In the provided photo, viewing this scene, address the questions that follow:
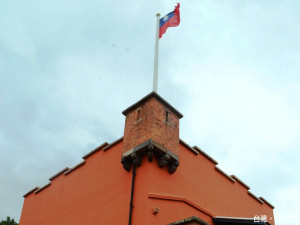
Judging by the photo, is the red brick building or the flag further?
the flag

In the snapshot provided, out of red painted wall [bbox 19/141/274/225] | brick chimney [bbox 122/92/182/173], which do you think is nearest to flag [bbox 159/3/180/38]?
brick chimney [bbox 122/92/182/173]

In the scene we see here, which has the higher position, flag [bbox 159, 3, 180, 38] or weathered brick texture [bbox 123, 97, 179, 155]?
flag [bbox 159, 3, 180, 38]

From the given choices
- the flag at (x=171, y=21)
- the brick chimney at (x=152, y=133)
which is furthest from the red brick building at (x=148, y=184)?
the flag at (x=171, y=21)

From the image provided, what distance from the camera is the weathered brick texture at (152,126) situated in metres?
11.4

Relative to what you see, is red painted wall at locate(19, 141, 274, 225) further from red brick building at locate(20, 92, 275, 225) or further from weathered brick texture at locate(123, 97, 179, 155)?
weathered brick texture at locate(123, 97, 179, 155)

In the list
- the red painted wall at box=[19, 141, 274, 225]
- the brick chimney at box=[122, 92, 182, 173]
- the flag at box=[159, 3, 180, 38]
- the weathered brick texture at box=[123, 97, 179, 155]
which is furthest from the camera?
the flag at box=[159, 3, 180, 38]

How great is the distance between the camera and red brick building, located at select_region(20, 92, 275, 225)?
35.7ft

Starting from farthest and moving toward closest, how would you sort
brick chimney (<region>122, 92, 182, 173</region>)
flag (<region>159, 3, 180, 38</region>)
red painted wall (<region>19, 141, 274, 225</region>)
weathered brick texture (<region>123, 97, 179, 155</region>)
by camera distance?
flag (<region>159, 3, 180, 38</region>), weathered brick texture (<region>123, 97, 179, 155</region>), brick chimney (<region>122, 92, 182, 173</region>), red painted wall (<region>19, 141, 274, 225</region>)

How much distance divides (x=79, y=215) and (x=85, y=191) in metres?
0.91

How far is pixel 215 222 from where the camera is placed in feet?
41.5

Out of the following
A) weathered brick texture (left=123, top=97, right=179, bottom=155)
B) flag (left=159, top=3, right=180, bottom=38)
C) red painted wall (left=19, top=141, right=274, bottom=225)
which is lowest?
red painted wall (left=19, top=141, right=274, bottom=225)

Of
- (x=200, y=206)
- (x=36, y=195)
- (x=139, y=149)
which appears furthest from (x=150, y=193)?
(x=36, y=195)

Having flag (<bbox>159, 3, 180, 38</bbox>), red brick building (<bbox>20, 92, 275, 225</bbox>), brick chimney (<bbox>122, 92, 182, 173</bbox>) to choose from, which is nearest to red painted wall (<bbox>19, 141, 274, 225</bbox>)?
red brick building (<bbox>20, 92, 275, 225</bbox>)

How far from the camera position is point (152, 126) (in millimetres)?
11383
